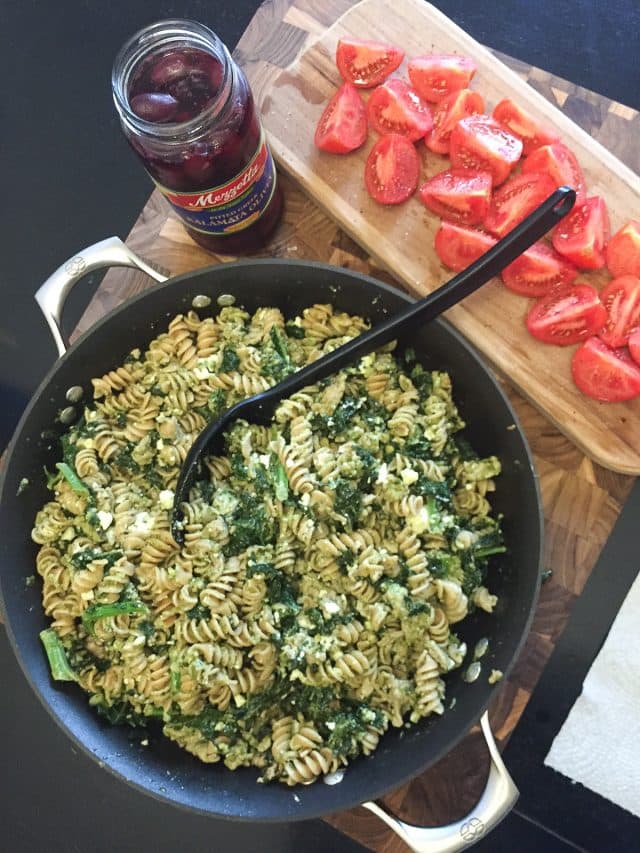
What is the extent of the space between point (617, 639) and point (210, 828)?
5.07 ft

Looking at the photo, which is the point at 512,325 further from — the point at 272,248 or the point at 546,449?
the point at 272,248

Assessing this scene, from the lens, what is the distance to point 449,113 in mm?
2461

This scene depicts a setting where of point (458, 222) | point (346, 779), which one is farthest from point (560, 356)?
point (346, 779)

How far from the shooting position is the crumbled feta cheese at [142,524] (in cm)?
214

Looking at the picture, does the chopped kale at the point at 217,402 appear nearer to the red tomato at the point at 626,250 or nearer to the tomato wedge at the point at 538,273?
the tomato wedge at the point at 538,273

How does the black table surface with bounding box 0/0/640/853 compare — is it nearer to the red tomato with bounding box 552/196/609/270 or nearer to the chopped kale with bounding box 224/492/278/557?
the red tomato with bounding box 552/196/609/270

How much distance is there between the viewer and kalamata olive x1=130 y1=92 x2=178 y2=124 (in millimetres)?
1956

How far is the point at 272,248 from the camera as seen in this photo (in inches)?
99.9

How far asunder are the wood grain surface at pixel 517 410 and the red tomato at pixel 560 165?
0.74 ft

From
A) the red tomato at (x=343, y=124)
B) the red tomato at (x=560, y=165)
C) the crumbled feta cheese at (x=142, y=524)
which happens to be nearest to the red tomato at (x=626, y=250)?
the red tomato at (x=560, y=165)

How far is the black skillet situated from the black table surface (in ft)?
1.99

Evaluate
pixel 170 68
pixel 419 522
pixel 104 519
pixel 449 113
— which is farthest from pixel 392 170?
pixel 104 519

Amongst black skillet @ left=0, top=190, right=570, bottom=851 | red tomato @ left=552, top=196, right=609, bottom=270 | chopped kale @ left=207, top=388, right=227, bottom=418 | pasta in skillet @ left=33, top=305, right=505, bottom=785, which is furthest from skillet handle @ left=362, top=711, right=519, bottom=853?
red tomato @ left=552, top=196, right=609, bottom=270

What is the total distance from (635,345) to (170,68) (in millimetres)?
1573
